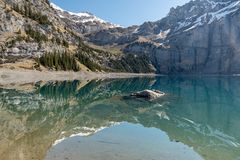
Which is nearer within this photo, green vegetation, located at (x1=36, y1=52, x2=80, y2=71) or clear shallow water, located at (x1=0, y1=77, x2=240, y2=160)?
clear shallow water, located at (x1=0, y1=77, x2=240, y2=160)

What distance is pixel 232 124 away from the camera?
1775 inches

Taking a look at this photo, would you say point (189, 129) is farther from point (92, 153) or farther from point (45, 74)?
point (45, 74)

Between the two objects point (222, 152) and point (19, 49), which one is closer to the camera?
point (222, 152)

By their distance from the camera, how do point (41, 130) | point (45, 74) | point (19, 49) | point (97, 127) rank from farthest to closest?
point (19, 49)
point (45, 74)
point (97, 127)
point (41, 130)

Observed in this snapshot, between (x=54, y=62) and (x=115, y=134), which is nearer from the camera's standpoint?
(x=115, y=134)

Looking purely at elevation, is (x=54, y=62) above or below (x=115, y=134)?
above

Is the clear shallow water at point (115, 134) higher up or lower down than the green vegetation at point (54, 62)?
lower down

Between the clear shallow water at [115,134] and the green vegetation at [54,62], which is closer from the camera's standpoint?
the clear shallow water at [115,134]

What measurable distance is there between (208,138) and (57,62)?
529 feet

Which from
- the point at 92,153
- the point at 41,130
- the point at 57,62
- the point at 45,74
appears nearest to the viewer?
the point at 92,153

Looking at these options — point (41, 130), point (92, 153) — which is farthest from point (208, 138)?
point (41, 130)

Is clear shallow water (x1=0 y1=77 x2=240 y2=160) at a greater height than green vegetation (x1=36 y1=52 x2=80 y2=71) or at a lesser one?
lesser

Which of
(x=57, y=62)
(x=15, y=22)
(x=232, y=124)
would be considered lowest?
(x=232, y=124)

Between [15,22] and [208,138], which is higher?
[15,22]
